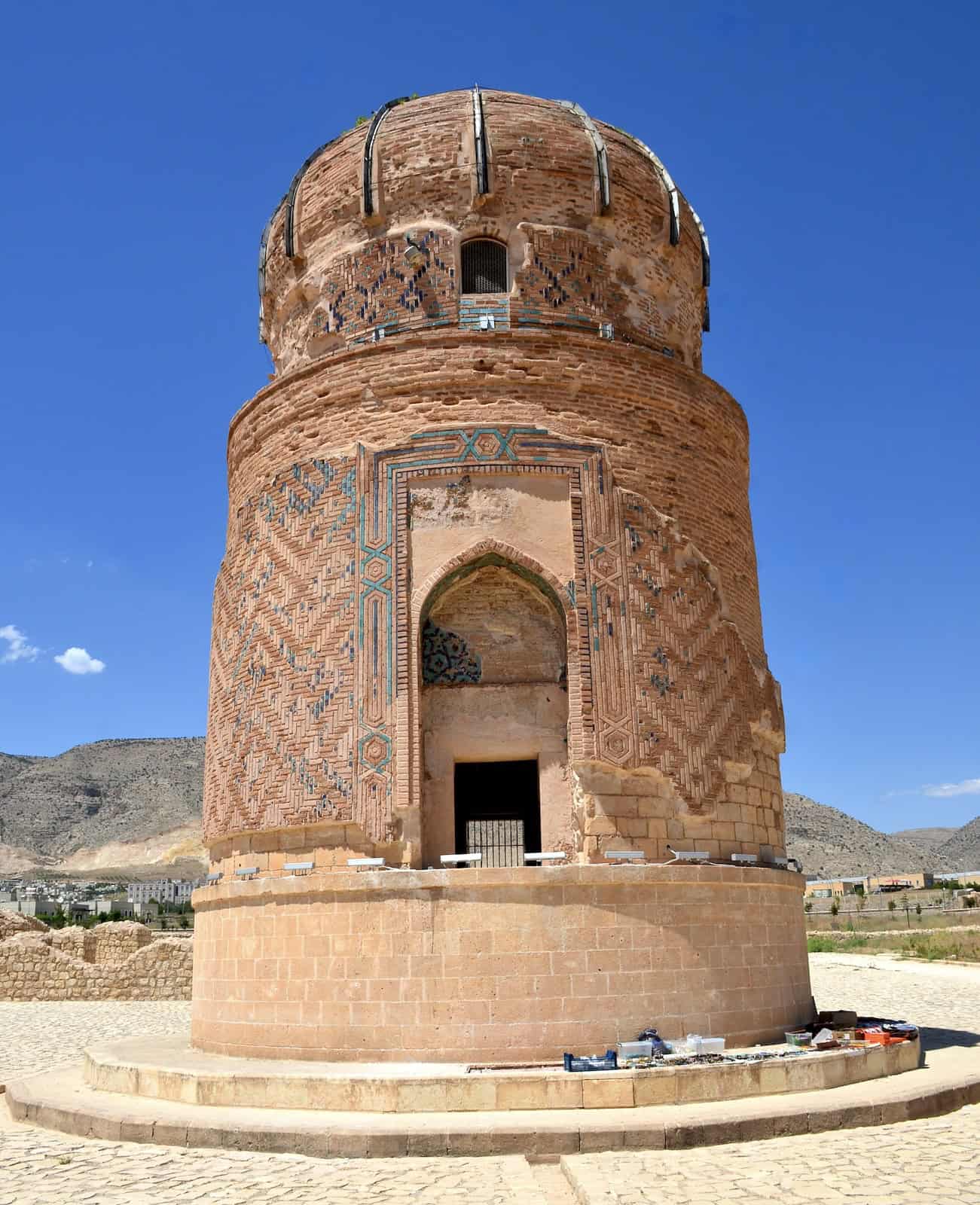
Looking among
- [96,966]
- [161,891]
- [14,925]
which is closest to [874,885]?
[161,891]

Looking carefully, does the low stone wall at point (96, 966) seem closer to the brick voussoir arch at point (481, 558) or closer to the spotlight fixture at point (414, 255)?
the brick voussoir arch at point (481, 558)

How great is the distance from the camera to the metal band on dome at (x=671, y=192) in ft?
→ 35.7

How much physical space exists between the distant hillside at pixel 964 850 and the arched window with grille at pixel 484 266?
74268 mm

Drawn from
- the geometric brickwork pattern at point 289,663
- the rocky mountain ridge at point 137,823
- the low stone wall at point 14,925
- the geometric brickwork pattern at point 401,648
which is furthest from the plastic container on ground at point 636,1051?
the rocky mountain ridge at point 137,823

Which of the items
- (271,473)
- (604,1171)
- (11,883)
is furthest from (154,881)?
(604,1171)

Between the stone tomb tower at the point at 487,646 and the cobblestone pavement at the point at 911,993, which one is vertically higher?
the stone tomb tower at the point at 487,646

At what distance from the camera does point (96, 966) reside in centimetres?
1917

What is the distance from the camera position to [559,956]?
7.64 meters

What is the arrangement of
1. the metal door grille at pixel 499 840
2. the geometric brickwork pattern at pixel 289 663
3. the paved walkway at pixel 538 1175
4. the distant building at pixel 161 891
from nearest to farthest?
the paved walkway at pixel 538 1175
the geometric brickwork pattern at pixel 289 663
the metal door grille at pixel 499 840
the distant building at pixel 161 891

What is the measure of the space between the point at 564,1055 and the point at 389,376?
5415 mm

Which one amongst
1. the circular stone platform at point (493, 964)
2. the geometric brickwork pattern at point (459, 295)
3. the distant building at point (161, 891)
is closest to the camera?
the circular stone platform at point (493, 964)

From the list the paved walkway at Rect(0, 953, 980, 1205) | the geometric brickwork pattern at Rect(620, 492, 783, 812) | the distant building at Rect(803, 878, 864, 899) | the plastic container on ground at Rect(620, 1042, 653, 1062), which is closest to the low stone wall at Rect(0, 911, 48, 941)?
the paved walkway at Rect(0, 953, 980, 1205)

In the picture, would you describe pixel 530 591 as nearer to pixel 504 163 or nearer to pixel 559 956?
pixel 559 956

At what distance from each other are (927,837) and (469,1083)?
112221 millimetres
